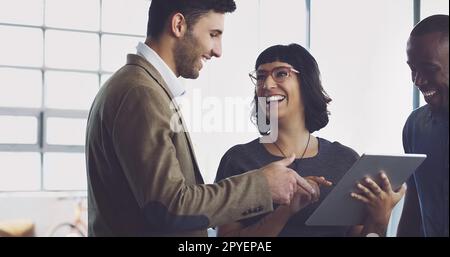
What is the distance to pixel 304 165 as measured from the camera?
1.46 meters

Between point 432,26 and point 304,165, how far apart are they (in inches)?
18.3

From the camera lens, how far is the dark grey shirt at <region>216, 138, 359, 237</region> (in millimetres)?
1425

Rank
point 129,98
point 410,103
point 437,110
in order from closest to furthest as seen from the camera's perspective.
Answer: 1. point 129,98
2. point 437,110
3. point 410,103

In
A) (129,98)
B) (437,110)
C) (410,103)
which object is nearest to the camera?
(129,98)

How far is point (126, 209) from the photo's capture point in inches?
48.4

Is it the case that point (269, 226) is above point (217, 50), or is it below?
below

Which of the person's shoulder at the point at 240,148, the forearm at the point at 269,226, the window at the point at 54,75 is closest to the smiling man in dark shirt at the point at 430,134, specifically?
the forearm at the point at 269,226

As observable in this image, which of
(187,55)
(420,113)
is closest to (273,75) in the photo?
(187,55)

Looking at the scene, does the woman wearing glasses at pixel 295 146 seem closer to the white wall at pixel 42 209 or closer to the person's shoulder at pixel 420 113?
the person's shoulder at pixel 420 113

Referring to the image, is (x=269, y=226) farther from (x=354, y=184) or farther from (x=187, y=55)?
(x=187, y=55)

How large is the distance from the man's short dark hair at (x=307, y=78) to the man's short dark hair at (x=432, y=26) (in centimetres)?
27

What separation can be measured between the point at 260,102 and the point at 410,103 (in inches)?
15.2
